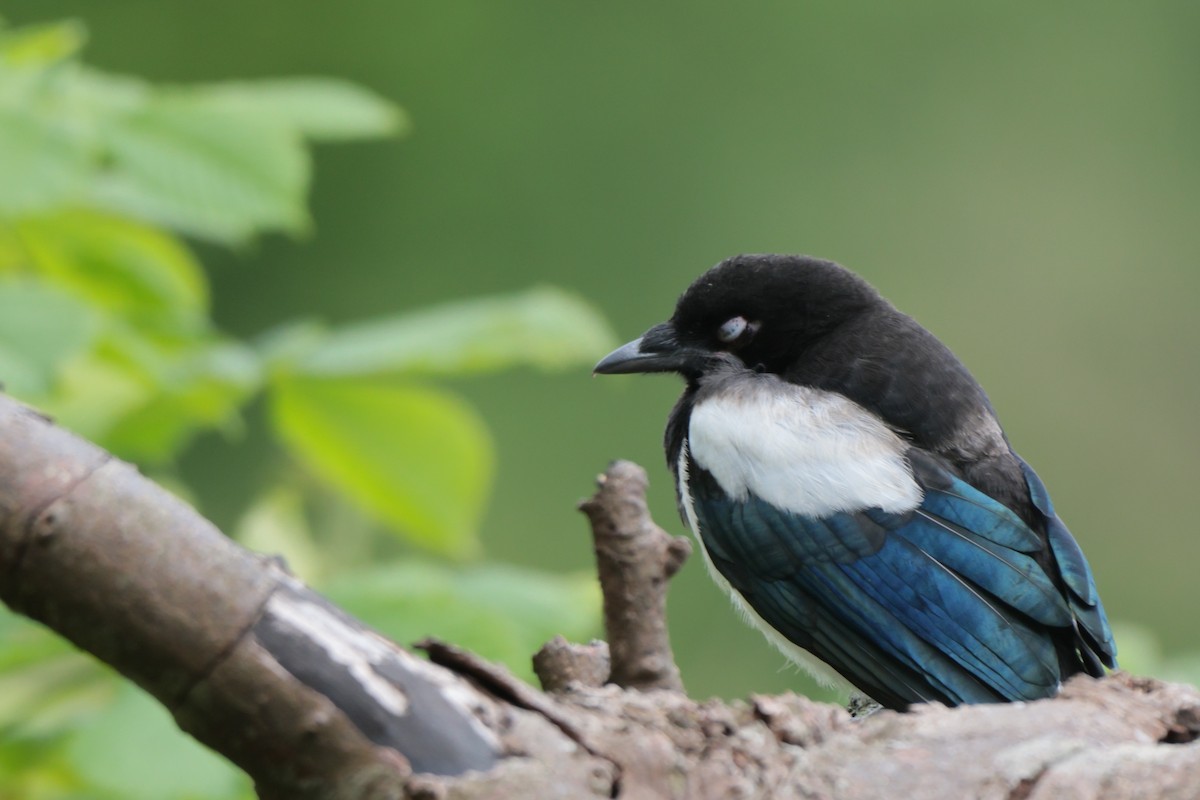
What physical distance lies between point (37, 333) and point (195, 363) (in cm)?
30

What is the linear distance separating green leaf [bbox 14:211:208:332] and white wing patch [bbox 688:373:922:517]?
0.69 metres

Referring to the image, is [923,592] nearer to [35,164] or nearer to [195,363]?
[195,363]

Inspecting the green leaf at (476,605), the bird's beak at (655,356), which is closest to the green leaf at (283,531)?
the green leaf at (476,605)


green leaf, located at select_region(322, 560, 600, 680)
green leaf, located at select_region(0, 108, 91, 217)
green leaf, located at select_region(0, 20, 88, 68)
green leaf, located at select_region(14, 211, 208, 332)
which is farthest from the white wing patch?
green leaf, located at select_region(0, 20, 88, 68)

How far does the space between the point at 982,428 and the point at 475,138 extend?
3.89 m

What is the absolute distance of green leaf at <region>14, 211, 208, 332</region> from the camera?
1.91 m

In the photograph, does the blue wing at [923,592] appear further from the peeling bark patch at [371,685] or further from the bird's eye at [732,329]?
the peeling bark patch at [371,685]

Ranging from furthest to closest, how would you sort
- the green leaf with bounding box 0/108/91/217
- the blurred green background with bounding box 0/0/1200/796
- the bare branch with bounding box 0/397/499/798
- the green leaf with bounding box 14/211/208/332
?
the blurred green background with bounding box 0/0/1200/796 < the green leaf with bounding box 14/211/208/332 < the green leaf with bounding box 0/108/91/217 < the bare branch with bounding box 0/397/499/798

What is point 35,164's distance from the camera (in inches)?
65.1

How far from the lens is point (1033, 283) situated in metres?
5.92

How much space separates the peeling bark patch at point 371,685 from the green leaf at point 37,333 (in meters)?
0.65

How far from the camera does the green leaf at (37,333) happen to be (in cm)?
150

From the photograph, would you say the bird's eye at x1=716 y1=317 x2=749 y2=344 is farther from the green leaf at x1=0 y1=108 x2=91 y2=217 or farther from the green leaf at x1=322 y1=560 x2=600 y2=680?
the green leaf at x1=0 y1=108 x2=91 y2=217

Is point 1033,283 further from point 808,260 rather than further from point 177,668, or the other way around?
point 177,668
